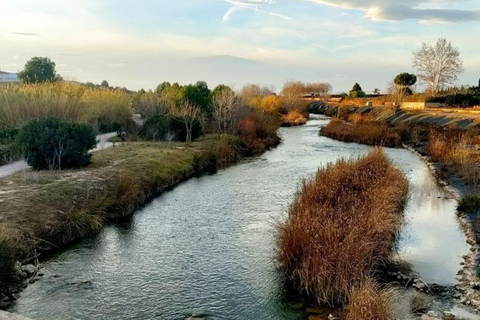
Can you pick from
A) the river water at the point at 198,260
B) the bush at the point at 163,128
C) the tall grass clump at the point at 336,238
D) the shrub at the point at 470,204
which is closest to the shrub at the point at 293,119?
the bush at the point at 163,128

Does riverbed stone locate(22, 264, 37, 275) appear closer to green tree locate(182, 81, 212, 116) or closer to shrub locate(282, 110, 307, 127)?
green tree locate(182, 81, 212, 116)

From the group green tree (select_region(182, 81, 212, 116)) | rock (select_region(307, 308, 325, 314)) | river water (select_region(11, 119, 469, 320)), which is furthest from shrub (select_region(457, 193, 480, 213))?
green tree (select_region(182, 81, 212, 116))

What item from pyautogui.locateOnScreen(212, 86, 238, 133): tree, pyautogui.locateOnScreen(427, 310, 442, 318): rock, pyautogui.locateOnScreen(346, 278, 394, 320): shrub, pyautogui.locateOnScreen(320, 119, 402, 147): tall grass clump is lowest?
pyautogui.locateOnScreen(427, 310, 442, 318): rock

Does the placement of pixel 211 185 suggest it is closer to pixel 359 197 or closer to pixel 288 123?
pixel 359 197

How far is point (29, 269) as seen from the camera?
Result: 13.6 m

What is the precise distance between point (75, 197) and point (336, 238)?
11.7m

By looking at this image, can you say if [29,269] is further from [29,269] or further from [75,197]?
[75,197]

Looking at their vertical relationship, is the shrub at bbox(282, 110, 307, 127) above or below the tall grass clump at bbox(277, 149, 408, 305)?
above

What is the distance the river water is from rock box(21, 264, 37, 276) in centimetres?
48

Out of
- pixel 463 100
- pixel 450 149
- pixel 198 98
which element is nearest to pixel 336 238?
pixel 450 149

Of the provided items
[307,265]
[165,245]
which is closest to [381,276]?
[307,265]

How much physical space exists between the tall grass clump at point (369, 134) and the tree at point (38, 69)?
47221 millimetres

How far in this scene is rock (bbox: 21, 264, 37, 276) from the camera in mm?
13530

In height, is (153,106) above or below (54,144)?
above
